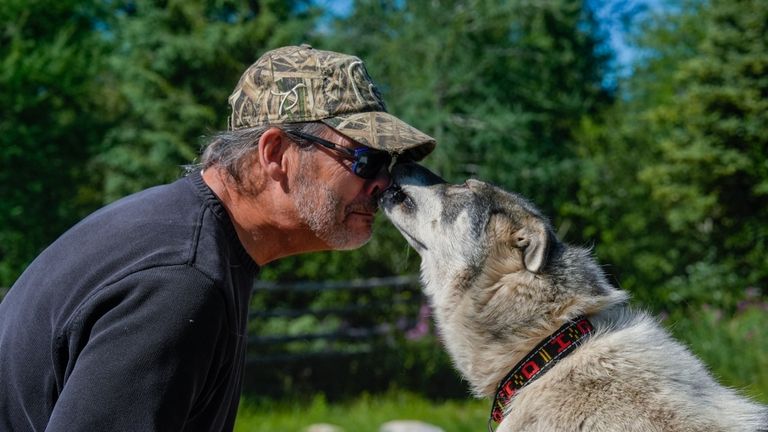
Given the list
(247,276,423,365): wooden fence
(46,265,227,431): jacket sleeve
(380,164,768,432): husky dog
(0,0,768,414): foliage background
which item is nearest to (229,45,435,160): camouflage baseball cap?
(380,164,768,432): husky dog

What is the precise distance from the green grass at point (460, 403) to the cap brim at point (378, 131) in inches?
209

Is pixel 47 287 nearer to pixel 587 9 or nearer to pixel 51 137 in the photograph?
pixel 51 137

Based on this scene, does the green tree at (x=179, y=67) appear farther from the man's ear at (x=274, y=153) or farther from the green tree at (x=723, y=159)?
the man's ear at (x=274, y=153)

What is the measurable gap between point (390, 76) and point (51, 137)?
5070 millimetres

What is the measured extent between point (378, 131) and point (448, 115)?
389 inches

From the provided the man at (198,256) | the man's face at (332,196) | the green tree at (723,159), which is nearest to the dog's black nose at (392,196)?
the man at (198,256)

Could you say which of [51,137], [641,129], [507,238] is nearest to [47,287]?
[507,238]

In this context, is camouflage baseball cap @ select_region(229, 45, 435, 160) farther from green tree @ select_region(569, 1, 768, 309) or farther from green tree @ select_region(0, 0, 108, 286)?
green tree @ select_region(569, 1, 768, 309)

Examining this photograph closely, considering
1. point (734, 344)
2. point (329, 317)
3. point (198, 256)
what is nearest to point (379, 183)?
point (198, 256)

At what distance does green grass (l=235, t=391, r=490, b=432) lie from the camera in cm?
827

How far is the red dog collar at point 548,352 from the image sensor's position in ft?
10.2

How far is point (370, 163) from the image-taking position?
3162 millimetres

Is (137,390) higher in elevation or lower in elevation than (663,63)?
higher

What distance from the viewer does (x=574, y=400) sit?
2.98 metres
